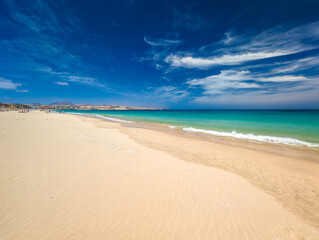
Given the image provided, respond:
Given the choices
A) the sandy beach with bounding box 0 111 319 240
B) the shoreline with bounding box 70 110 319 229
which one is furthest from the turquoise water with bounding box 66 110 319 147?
the sandy beach with bounding box 0 111 319 240

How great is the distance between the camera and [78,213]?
2895 mm

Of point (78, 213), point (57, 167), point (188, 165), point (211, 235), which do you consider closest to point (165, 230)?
point (211, 235)

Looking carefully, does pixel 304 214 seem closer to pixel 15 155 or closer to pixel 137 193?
pixel 137 193

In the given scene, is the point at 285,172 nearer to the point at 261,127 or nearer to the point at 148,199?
the point at 148,199

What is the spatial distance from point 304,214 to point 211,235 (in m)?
2.91

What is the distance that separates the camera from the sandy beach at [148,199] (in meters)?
2.65

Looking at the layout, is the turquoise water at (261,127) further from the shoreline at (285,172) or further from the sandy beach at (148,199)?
the sandy beach at (148,199)

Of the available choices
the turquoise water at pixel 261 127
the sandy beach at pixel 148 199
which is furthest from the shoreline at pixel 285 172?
the turquoise water at pixel 261 127

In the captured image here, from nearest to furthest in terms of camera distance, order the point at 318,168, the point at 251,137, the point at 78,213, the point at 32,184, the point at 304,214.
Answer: the point at 78,213 → the point at 304,214 → the point at 32,184 → the point at 318,168 → the point at 251,137

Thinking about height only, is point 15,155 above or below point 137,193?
above

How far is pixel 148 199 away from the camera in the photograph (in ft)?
11.8

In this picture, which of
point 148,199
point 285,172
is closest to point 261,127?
point 285,172

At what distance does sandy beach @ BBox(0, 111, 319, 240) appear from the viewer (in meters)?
2.65

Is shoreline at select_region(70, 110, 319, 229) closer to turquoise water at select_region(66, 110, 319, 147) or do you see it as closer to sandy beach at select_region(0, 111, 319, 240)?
sandy beach at select_region(0, 111, 319, 240)
